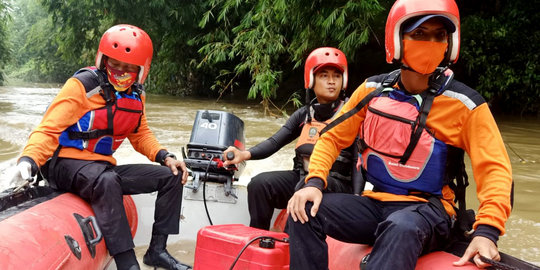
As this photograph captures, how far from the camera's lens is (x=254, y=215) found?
3.02 m

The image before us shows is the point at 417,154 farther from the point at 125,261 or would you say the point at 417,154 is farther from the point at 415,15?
the point at 125,261

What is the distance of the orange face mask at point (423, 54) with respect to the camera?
1.92m

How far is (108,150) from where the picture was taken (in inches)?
116

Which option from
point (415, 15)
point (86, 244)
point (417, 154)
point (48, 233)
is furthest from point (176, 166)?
point (415, 15)

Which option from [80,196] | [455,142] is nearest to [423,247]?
[455,142]

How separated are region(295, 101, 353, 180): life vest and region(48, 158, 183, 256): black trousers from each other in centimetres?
80

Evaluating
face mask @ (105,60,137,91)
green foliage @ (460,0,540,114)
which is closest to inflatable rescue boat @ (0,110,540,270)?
face mask @ (105,60,137,91)

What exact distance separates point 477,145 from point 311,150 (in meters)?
1.30

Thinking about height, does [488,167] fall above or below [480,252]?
above

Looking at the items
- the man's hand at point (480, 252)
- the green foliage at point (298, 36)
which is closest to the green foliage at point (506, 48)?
the green foliage at point (298, 36)

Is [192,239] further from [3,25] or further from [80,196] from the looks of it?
[3,25]

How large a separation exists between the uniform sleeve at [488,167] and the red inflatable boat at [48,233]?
5.59 ft

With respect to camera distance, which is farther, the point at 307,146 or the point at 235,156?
the point at 235,156

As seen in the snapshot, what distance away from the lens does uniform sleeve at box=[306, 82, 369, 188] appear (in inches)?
84.6
